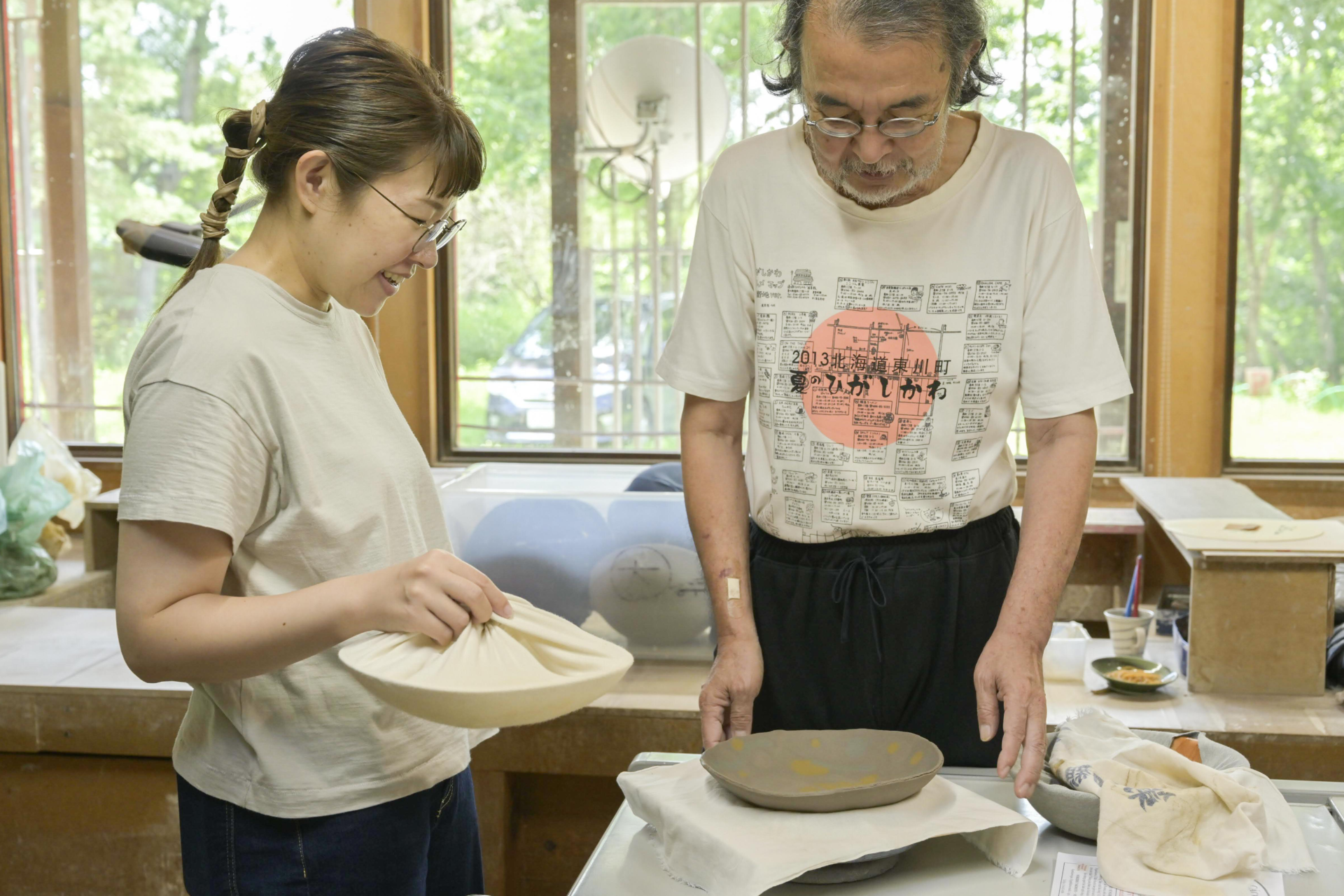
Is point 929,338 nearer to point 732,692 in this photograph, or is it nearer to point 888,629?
point 888,629

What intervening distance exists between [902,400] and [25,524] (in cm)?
227

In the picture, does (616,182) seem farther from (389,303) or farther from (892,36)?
(892,36)

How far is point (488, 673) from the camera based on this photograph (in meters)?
0.97

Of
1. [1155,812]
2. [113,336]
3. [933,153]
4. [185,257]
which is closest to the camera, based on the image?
[1155,812]

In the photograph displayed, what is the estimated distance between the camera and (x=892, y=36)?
1224 mm

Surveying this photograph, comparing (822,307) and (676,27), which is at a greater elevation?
(676,27)

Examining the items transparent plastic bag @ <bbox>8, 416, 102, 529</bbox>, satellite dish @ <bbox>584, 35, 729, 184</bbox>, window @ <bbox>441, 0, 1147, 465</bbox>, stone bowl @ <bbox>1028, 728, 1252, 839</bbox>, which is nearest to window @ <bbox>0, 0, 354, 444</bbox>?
transparent plastic bag @ <bbox>8, 416, 102, 529</bbox>

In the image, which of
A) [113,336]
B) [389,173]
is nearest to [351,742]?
[389,173]

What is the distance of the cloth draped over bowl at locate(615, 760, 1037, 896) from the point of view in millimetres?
953

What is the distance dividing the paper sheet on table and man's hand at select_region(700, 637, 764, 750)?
15.6 inches

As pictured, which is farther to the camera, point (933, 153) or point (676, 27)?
point (676, 27)

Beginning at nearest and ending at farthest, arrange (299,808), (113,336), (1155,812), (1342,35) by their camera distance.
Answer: (1155,812) < (299,808) < (1342,35) < (113,336)

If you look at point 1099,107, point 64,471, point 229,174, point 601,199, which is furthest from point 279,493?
point 1099,107

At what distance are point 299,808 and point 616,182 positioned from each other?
231 centimetres
